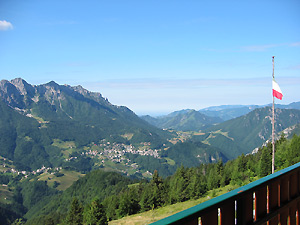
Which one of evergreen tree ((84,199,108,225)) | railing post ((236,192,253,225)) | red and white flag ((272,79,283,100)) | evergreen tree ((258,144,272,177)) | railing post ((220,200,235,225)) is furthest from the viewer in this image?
evergreen tree ((258,144,272,177))

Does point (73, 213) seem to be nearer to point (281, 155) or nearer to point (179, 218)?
point (281, 155)

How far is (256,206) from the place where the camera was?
356cm

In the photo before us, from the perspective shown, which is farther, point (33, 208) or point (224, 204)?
point (33, 208)

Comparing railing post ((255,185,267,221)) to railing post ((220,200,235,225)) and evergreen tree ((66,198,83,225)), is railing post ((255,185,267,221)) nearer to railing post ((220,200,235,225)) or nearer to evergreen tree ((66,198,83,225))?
railing post ((220,200,235,225))

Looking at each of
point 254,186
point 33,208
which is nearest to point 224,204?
point 254,186

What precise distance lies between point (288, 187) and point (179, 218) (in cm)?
270

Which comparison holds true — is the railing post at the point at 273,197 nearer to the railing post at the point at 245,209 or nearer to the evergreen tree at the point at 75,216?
the railing post at the point at 245,209

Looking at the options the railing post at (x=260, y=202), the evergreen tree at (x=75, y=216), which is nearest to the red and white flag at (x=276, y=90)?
the railing post at (x=260, y=202)

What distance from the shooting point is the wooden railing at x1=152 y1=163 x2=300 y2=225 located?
2.69 metres

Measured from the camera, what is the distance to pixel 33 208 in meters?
186

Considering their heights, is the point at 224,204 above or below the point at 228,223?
above

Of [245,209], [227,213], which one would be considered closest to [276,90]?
[245,209]

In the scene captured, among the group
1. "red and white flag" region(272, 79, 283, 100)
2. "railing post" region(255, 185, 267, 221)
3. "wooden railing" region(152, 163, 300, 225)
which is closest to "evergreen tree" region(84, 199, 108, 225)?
"red and white flag" region(272, 79, 283, 100)

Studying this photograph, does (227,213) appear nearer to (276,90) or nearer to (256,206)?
(256,206)
